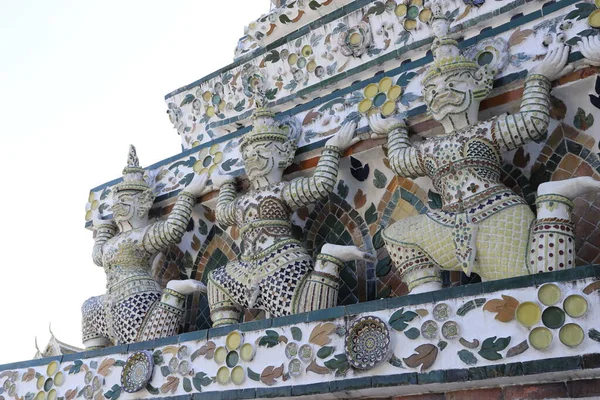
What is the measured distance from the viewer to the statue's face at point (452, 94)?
5270mm

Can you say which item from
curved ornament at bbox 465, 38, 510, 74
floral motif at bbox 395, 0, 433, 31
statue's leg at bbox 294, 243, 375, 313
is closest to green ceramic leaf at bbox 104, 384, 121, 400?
statue's leg at bbox 294, 243, 375, 313

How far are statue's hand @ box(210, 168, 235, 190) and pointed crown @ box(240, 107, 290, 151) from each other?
13.9 inches

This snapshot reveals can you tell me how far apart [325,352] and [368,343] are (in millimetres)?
283

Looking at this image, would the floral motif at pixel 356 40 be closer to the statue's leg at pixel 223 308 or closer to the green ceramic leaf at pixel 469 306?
the statue's leg at pixel 223 308

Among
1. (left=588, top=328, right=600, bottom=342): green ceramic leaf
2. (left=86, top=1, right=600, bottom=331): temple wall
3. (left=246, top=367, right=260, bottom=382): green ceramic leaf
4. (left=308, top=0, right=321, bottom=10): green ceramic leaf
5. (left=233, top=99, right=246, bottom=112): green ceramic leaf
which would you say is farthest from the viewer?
(left=308, top=0, right=321, bottom=10): green ceramic leaf

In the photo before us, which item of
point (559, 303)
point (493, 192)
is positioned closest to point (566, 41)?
point (493, 192)

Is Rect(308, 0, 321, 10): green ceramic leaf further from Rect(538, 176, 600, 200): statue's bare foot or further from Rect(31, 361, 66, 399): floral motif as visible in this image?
Rect(31, 361, 66, 399): floral motif

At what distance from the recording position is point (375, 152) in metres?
5.95

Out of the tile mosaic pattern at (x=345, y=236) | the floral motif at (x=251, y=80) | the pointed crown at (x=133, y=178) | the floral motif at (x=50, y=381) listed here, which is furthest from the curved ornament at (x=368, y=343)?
the floral motif at (x=251, y=80)

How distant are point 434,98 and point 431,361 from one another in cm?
180

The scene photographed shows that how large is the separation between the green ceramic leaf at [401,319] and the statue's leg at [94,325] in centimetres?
301

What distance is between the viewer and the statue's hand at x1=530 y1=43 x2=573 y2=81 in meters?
5.08

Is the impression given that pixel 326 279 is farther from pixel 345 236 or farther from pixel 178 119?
pixel 178 119

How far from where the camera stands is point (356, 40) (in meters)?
6.75
